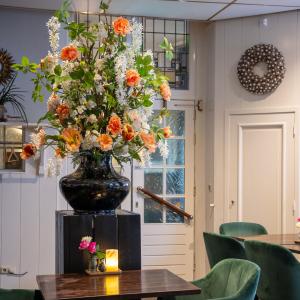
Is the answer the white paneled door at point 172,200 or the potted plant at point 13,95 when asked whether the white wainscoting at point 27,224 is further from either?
the white paneled door at point 172,200

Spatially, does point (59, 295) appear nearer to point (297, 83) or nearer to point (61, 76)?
point (61, 76)

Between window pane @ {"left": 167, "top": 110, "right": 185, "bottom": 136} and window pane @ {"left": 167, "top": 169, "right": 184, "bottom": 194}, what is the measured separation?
41 cm

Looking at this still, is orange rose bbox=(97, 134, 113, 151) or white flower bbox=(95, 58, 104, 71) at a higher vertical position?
white flower bbox=(95, 58, 104, 71)

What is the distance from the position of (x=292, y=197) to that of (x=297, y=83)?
1128mm

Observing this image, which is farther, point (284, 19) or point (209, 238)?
point (284, 19)

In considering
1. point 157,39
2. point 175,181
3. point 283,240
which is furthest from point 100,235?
point 157,39

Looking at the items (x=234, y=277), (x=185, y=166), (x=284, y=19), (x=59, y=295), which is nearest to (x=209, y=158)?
(x=185, y=166)

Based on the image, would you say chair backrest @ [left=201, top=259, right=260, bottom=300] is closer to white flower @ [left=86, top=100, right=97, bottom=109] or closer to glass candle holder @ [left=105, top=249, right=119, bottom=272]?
glass candle holder @ [left=105, top=249, right=119, bottom=272]

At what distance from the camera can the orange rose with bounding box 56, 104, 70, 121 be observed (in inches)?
103

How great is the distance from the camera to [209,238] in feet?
13.7

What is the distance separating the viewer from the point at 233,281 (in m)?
2.96

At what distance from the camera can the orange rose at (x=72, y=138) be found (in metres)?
2.56

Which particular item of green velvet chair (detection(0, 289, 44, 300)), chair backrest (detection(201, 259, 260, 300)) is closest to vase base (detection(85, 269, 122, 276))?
green velvet chair (detection(0, 289, 44, 300))

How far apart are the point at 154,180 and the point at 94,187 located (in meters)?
3.41
